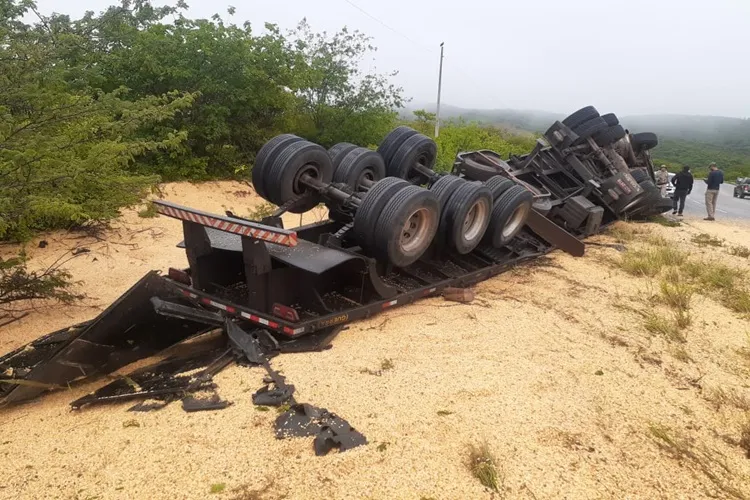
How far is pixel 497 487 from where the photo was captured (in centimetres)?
296

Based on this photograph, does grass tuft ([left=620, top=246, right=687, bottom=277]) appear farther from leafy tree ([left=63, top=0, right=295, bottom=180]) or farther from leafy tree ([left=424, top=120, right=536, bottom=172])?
leafy tree ([left=63, top=0, right=295, bottom=180])

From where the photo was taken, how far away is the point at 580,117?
1049 cm

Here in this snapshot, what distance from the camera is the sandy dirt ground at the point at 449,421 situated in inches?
118

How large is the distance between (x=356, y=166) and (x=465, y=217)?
5.23 ft

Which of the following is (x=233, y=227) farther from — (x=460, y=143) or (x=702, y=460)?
(x=460, y=143)

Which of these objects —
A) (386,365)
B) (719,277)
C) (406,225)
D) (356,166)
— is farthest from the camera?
(719,277)

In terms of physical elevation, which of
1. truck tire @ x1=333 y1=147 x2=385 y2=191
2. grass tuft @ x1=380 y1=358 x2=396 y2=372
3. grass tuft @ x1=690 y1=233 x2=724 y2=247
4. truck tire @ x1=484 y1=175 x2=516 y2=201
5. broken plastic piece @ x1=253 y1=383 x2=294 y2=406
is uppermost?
truck tire @ x1=333 y1=147 x2=385 y2=191

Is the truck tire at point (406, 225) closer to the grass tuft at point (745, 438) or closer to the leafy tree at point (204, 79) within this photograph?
the grass tuft at point (745, 438)

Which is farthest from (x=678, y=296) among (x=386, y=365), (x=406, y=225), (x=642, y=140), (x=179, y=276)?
(x=642, y=140)

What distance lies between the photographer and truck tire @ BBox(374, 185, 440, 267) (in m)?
5.16

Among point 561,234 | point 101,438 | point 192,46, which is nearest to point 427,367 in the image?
point 101,438

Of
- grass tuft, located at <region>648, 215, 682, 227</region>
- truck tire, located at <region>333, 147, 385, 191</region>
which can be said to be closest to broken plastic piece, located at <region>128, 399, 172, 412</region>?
truck tire, located at <region>333, 147, 385, 191</region>

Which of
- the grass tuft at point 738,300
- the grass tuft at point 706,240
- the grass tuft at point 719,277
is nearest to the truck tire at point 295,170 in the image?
the grass tuft at point 738,300

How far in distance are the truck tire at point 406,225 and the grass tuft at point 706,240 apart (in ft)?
25.2
